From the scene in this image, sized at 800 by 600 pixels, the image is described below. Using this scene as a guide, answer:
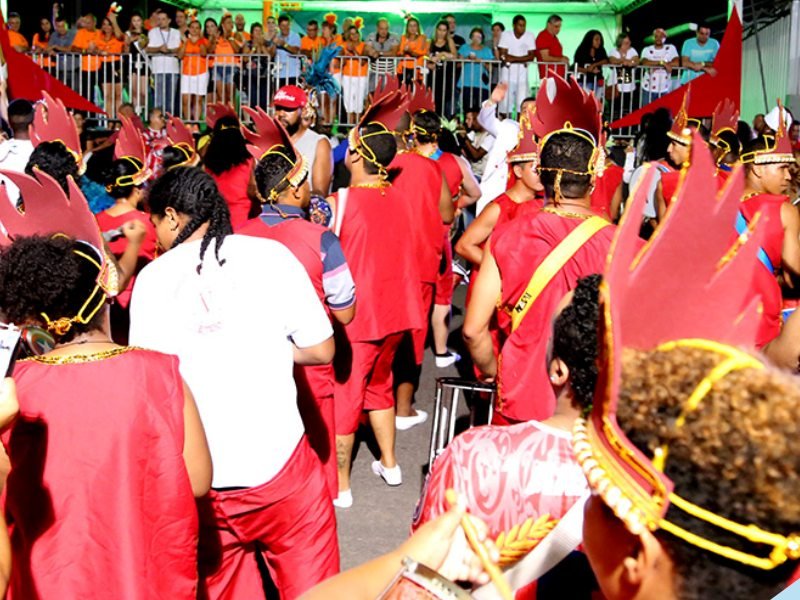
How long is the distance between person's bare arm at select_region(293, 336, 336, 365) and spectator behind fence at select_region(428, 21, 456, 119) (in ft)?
36.5

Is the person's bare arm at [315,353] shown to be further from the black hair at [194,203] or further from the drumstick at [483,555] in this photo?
the drumstick at [483,555]

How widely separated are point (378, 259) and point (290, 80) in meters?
9.30

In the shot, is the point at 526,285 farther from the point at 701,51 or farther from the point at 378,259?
the point at 701,51

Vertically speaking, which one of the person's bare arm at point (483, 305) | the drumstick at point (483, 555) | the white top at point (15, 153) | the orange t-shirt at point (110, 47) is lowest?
the drumstick at point (483, 555)

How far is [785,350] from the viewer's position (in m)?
3.54

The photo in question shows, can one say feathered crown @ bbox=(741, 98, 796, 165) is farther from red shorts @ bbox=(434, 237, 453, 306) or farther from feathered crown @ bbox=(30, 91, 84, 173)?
feathered crown @ bbox=(30, 91, 84, 173)

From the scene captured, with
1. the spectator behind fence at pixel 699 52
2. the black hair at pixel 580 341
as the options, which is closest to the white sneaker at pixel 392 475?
the black hair at pixel 580 341

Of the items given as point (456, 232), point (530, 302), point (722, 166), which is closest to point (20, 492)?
point (530, 302)

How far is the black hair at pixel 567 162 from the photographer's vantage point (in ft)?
13.2

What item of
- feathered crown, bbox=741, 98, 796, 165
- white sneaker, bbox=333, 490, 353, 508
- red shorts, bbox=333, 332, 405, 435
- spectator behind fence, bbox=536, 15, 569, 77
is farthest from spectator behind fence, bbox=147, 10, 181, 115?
feathered crown, bbox=741, 98, 796, 165

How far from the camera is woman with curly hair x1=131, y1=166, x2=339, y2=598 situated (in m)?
3.40

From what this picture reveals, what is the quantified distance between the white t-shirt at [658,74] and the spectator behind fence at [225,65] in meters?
5.92

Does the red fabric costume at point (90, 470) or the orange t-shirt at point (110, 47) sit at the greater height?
the orange t-shirt at point (110, 47)

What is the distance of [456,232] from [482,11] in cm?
1044
